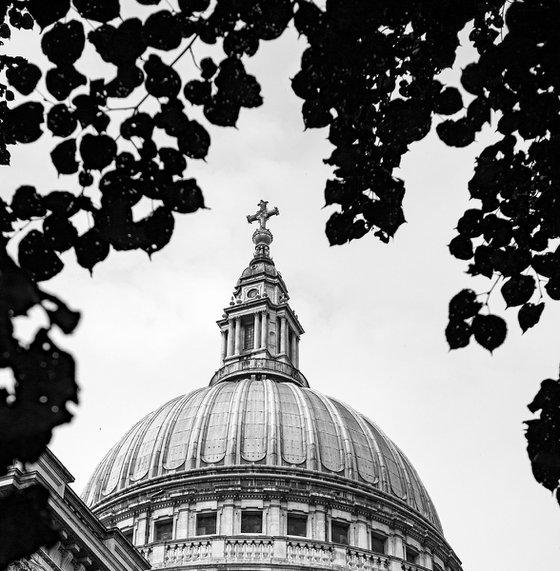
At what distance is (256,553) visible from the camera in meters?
50.7

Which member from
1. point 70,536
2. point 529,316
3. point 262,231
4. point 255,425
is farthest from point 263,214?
point 529,316

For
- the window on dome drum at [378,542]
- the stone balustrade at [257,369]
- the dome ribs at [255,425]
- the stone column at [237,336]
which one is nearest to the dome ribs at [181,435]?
the dome ribs at [255,425]

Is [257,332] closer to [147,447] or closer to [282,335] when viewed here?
[282,335]

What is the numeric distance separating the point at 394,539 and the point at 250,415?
32.0ft

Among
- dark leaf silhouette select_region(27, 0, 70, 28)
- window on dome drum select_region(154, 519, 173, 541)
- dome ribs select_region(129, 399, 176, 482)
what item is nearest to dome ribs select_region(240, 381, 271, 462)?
dome ribs select_region(129, 399, 176, 482)

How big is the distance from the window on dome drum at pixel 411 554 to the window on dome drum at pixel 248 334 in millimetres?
18242

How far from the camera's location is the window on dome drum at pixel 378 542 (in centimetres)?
5441

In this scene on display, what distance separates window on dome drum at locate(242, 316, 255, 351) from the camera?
2749 inches

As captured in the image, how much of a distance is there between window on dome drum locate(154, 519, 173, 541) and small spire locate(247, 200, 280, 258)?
25794 millimetres

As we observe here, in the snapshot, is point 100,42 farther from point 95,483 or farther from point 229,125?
point 95,483

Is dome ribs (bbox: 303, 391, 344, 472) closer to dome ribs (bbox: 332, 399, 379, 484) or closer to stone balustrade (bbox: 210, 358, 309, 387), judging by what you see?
dome ribs (bbox: 332, 399, 379, 484)

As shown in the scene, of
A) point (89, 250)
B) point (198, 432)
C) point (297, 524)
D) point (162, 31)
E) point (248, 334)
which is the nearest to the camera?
point (89, 250)

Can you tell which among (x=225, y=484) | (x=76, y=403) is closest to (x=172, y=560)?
(x=225, y=484)

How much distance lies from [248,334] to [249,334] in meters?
0.06
